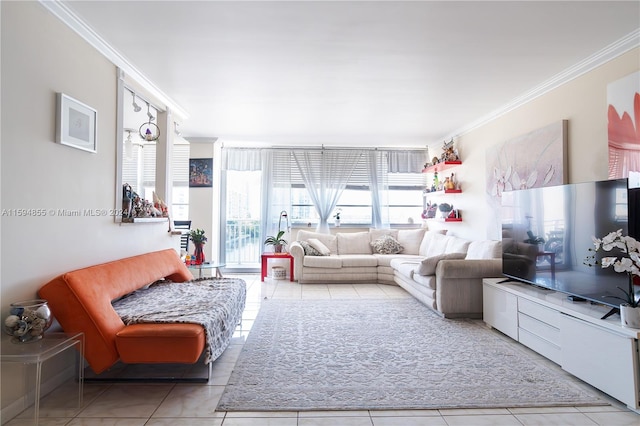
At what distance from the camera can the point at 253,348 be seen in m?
3.02

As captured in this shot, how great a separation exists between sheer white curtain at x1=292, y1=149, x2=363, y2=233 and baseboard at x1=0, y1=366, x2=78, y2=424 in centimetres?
471

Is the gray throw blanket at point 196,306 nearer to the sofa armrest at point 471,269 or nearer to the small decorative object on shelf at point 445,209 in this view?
the sofa armrest at point 471,269

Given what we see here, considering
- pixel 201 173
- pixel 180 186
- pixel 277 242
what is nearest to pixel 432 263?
pixel 277 242

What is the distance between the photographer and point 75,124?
251 centimetres

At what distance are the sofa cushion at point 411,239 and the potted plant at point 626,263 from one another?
3.93 m

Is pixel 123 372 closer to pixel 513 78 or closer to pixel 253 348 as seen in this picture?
pixel 253 348

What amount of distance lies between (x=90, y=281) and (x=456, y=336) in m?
3.07

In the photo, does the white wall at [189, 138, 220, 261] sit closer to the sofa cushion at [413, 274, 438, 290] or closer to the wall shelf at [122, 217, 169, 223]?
the wall shelf at [122, 217, 169, 223]

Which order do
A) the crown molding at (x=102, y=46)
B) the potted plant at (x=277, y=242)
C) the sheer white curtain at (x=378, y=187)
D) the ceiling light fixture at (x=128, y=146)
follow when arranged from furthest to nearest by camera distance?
the sheer white curtain at (x=378, y=187) < the potted plant at (x=277, y=242) < the ceiling light fixture at (x=128, y=146) < the crown molding at (x=102, y=46)

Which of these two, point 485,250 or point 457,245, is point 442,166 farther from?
point 485,250

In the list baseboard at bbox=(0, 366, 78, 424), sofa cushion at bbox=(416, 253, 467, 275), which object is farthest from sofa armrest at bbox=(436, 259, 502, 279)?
baseboard at bbox=(0, 366, 78, 424)

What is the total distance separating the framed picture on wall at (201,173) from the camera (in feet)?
20.8

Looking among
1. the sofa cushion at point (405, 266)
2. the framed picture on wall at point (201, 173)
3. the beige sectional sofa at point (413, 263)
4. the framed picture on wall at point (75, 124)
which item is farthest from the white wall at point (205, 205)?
the framed picture on wall at point (75, 124)

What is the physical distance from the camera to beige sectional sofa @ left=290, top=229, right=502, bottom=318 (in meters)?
3.81
